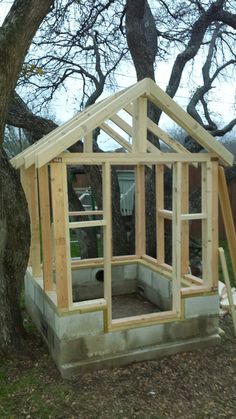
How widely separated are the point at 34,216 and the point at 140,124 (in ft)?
5.98

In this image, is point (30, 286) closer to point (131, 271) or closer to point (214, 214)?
point (131, 271)

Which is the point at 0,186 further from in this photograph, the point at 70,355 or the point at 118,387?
the point at 118,387

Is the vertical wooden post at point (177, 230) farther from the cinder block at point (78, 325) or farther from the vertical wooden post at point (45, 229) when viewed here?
the vertical wooden post at point (45, 229)

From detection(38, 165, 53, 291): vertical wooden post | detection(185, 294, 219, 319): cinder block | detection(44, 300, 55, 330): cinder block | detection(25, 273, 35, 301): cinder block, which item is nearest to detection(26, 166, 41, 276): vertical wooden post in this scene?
detection(25, 273, 35, 301): cinder block

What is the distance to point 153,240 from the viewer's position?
6527 millimetres

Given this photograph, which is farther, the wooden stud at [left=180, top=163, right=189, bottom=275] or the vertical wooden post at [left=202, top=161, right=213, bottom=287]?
the wooden stud at [left=180, top=163, right=189, bottom=275]

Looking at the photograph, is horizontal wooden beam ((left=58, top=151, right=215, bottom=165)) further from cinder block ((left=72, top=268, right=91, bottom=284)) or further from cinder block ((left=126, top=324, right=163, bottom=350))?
cinder block ((left=72, top=268, right=91, bottom=284))

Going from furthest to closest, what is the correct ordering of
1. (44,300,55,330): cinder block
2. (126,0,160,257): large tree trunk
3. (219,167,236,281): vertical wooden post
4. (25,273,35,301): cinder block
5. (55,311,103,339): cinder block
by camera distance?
(126,0,160,257): large tree trunk, (25,273,35,301): cinder block, (219,167,236,281): vertical wooden post, (44,300,55,330): cinder block, (55,311,103,339): cinder block

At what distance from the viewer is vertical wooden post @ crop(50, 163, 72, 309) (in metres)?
3.45

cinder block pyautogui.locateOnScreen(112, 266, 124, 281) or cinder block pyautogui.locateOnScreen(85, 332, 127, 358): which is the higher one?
cinder block pyautogui.locateOnScreen(112, 266, 124, 281)

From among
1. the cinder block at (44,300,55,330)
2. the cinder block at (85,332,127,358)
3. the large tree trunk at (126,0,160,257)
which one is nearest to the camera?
the cinder block at (85,332,127,358)

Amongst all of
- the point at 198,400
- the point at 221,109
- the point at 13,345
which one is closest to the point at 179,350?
the point at 198,400

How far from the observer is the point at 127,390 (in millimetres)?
3391

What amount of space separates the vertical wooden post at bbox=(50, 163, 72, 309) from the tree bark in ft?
1.30
